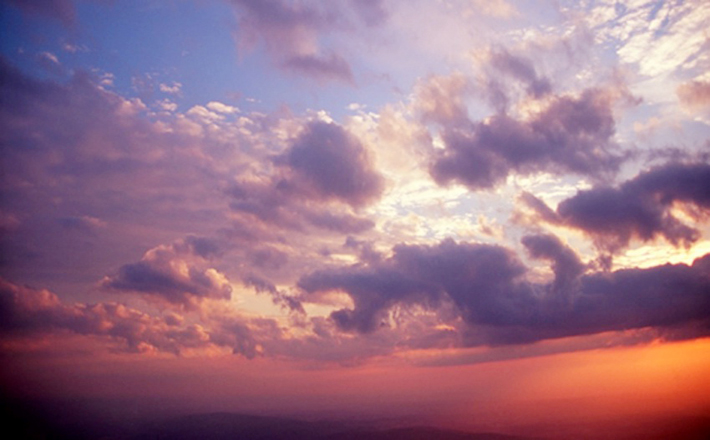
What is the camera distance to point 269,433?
13375 centimetres

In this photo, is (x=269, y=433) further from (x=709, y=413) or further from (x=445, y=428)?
(x=709, y=413)

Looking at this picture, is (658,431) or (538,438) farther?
(538,438)

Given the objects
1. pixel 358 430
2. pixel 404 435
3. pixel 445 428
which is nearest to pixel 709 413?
pixel 445 428

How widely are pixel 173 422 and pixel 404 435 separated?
83157 mm

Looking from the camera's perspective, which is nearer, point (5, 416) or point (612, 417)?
point (5, 416)

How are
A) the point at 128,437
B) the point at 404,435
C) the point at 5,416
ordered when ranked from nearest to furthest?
1. the point at 5,416
2. the point at 128,437
3. the point at 404,435

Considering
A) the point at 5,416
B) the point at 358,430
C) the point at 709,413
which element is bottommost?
the point at 358,430

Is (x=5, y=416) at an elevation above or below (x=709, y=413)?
Result: above

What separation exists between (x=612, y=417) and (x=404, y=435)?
84.7 meters

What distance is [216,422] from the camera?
147125mm

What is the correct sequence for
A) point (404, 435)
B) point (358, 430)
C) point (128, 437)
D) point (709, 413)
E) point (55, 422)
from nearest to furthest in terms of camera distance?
1. point (55, 422)
2. point (128, 437)
3. point (709, 413)
4. point (404, 435)
5. point (358, 430)

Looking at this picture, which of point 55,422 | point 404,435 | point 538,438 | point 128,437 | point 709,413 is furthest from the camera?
point 404,435

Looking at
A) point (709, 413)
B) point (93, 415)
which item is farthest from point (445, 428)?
point (93, 415)

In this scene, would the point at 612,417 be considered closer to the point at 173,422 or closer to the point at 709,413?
the point at 709,413
